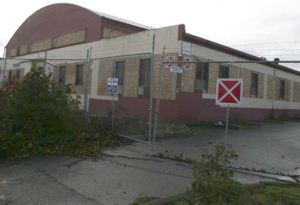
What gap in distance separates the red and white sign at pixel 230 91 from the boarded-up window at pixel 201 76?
38.3 ft

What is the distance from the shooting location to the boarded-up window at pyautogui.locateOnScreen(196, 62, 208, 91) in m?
19.7

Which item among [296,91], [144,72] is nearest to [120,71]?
[144,72]

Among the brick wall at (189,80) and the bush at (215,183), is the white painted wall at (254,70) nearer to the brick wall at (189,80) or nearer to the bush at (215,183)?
the brick wall at (189,80)

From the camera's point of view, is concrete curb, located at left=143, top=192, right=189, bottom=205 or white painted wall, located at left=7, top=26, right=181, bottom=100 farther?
white painted wall, located at left=7, top=26, right=181, bottom=100

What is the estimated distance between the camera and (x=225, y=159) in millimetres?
6238

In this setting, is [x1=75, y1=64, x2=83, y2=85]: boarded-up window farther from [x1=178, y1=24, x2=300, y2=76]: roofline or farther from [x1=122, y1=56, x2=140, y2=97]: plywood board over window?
[x1=178, y1=24, x2=300, y2=76]: roofline

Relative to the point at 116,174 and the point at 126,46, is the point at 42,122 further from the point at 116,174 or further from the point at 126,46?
the point at 126,46

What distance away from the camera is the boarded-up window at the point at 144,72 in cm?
1947

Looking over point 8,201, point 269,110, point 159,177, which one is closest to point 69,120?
point 159,177

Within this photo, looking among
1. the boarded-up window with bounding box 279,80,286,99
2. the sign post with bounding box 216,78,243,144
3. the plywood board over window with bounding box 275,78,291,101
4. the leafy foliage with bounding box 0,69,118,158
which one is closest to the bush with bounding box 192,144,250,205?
the sign post with bounding box 216,78,243,144

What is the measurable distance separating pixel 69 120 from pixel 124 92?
783 centimetres

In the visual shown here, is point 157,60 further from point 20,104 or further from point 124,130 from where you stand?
point 20,104

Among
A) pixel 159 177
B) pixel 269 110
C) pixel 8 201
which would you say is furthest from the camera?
pixel 269 110

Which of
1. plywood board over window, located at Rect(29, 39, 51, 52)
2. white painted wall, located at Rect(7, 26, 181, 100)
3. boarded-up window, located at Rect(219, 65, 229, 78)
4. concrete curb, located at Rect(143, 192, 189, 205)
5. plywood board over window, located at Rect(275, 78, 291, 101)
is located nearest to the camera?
concrete curb, located at Rect(143, 192, 189, 205)
